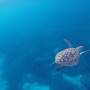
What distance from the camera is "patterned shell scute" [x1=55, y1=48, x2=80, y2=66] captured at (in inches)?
80.1

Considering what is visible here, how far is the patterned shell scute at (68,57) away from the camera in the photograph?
204cm

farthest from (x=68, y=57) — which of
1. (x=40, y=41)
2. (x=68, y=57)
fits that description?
(x=40, y=41)

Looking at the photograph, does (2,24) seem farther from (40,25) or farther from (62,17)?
(62,17)

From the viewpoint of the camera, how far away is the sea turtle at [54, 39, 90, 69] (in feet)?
6.68

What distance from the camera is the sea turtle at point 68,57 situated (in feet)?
6.68

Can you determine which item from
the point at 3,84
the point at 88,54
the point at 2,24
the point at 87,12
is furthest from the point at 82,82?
the point at 2,24

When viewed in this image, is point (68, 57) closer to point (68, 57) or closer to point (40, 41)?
point (68, 57)

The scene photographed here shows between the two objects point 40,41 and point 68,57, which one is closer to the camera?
point 68,57

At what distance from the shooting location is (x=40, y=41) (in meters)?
2.46

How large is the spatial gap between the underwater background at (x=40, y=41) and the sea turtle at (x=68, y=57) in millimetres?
59

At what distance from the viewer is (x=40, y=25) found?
265cm

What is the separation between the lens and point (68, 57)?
2.05 metres

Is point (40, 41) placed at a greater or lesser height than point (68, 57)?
greater

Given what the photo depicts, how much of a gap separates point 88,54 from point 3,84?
81 cm
